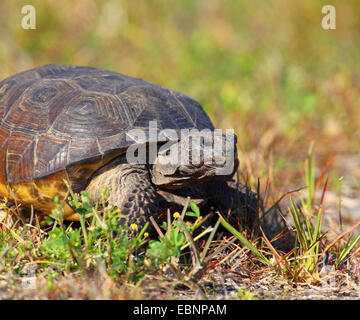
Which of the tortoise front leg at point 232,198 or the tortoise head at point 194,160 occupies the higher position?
the tortoise head at point 194,160

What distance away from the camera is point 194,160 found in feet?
8.94

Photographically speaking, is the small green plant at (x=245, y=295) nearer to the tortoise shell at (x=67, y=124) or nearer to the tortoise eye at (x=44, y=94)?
the tortoise shell at (x=67, y=124)

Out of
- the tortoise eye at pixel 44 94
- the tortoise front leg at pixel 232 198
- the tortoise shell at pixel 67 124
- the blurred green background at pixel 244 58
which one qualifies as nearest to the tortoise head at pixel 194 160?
the tortoise shell at pixel 67 124

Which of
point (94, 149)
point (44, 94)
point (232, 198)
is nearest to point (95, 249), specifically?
point (94, 149)

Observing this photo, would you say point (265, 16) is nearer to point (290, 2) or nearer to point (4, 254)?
point (290, 2)

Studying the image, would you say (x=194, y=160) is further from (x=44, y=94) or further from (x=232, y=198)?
(x=44, y=94)

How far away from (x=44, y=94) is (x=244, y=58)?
220 inches

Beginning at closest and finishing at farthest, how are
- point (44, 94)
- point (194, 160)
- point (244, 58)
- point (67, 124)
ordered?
1. point (194, 160)
2. point (67, 124)
3. point (44, 94)
4. point (244, 58)

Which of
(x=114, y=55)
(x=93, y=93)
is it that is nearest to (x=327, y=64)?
(x=114, y=55)

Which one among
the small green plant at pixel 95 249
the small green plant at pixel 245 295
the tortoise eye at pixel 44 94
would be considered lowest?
A: the small green plant at pixel 245 295

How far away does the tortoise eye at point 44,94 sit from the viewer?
10.5ft

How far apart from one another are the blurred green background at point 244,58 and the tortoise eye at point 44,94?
1908 millimetres

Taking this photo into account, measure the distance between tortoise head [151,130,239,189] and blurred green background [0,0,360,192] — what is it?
1433mm

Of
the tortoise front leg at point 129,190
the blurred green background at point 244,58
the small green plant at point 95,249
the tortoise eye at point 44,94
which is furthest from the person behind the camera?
the blurred green background at point 244,58
